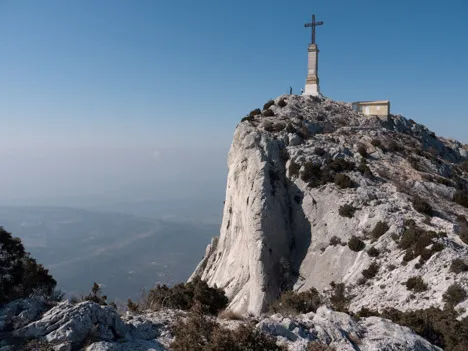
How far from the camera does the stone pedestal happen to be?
152ft

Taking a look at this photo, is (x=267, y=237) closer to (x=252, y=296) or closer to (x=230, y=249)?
(x=252, y=296)

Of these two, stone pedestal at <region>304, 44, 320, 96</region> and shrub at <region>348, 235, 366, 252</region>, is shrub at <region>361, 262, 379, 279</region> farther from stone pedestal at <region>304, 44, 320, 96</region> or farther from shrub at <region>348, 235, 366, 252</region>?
stone pedestal at <region>304, 44, 320, 96</region>

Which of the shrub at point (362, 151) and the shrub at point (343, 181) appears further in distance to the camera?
the shrub at point (362, 151)

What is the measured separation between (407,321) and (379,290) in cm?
575

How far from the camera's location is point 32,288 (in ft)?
45.2

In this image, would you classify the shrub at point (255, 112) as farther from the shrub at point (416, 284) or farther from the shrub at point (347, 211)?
the shrub at point (416, 284)

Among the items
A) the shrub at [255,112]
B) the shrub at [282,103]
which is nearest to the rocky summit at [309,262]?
the shrub at [282,103]

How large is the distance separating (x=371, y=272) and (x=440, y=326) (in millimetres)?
7772

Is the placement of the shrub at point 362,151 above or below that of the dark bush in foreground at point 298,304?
above

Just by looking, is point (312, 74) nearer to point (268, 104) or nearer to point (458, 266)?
point (268, 104)

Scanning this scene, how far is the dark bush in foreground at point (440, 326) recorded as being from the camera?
12.4 meters

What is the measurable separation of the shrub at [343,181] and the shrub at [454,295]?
44.1 feet

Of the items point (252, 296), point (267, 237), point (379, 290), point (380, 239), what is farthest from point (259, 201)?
point (379, 290)

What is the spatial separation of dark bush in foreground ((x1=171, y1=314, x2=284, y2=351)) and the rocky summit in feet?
0.13
